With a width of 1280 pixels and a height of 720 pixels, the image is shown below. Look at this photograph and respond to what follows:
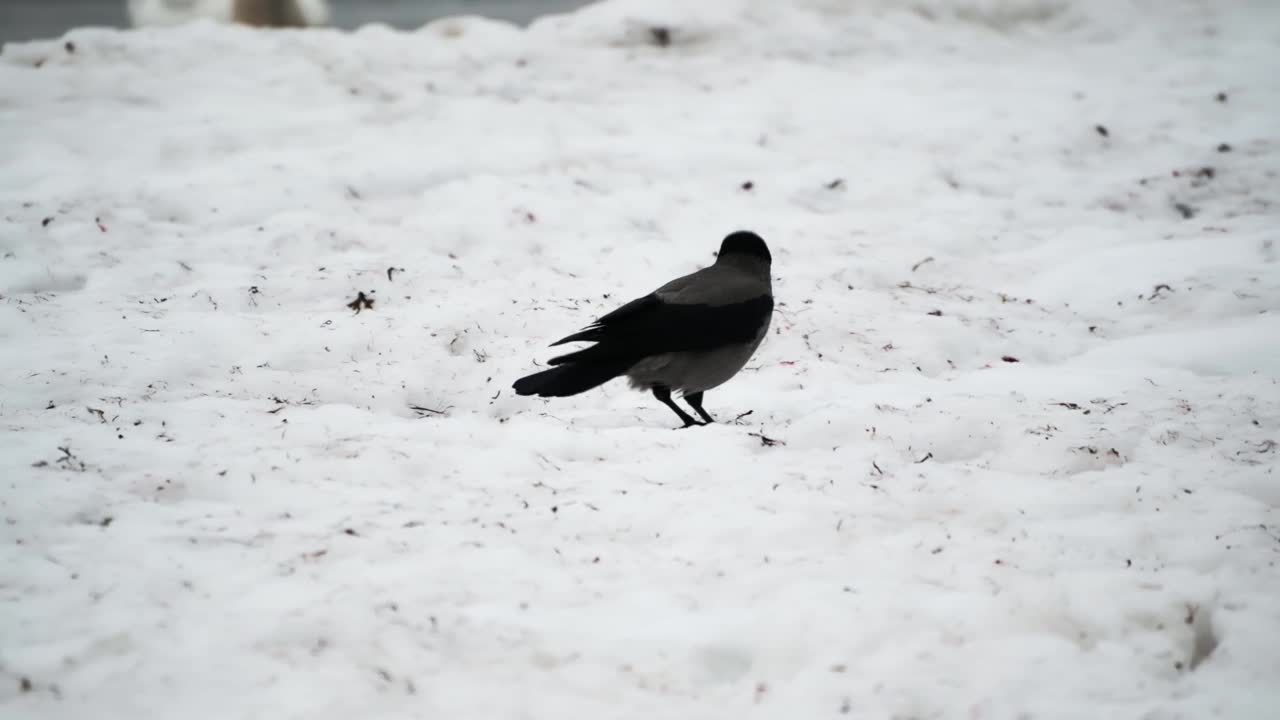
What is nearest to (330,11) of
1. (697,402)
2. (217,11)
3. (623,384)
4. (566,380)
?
(217,11)

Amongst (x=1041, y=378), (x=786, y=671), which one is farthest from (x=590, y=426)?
(x=1041, y=378)

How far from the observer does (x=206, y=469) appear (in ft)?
10.7

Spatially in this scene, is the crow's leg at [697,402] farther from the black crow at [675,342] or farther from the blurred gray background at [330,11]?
the blurred gray background at [330,11]

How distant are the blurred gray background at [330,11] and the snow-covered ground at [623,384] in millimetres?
5336

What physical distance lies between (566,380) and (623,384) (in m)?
0.81

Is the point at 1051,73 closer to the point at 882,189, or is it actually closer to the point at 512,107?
the point at 882,189

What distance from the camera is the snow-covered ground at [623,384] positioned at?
2484 mm

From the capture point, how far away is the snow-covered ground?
2.48 meters

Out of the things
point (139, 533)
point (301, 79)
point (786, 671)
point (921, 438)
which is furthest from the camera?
point (301, 79)

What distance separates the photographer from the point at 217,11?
515 inches

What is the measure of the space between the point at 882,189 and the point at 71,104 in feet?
20.8

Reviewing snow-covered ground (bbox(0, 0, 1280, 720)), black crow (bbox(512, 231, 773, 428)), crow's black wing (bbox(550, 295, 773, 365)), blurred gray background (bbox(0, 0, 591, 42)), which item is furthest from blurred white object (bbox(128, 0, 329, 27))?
crow's black wing (bbox(550, 295, 773, 365))

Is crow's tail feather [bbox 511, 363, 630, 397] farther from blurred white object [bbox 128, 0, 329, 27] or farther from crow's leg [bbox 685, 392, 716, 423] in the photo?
blurred white object [bbox 128, 0, 329, 27]

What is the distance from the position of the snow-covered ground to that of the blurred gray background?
17.5ft
